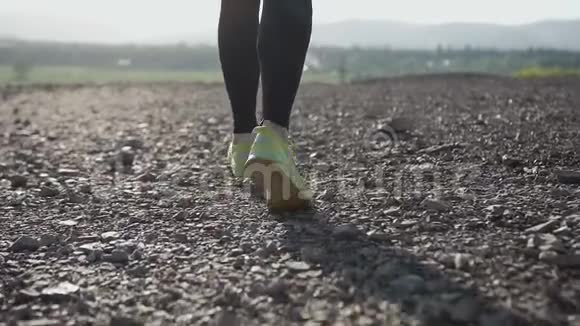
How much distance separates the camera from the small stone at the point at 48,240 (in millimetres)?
1504

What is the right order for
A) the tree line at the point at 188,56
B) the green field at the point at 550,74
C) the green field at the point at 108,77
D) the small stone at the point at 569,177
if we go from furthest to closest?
the tree line at the point at 188,56 < the green field at the point at 108,77 < the green field at the point at 550,74 < the small stone at the point at 569,177

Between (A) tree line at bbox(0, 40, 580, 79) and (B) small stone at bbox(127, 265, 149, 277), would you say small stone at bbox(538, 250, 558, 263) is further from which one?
(A) tree line at bbox(0, 40, 580, 79)

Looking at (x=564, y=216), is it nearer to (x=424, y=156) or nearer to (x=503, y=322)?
(x=503, y=322)

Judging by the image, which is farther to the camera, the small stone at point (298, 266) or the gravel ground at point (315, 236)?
the small stone at point (298, 266)

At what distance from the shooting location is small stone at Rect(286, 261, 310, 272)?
1.24 m

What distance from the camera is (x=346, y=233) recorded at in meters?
1.44

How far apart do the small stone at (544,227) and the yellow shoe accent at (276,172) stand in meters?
0.58

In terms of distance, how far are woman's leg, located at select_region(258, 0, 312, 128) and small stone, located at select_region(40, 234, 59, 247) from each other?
0.66m

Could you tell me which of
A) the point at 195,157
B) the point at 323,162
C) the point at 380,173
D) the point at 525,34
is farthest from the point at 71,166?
the point at 525,34

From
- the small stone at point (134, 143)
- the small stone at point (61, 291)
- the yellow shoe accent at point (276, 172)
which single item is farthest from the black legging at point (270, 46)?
the small stone at point (134, 143)

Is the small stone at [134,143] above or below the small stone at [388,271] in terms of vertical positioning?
below

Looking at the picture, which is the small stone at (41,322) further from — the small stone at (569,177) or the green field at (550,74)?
the green field at (550,74)

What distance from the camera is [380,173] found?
7.35 feet

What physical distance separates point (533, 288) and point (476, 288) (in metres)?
0.10
